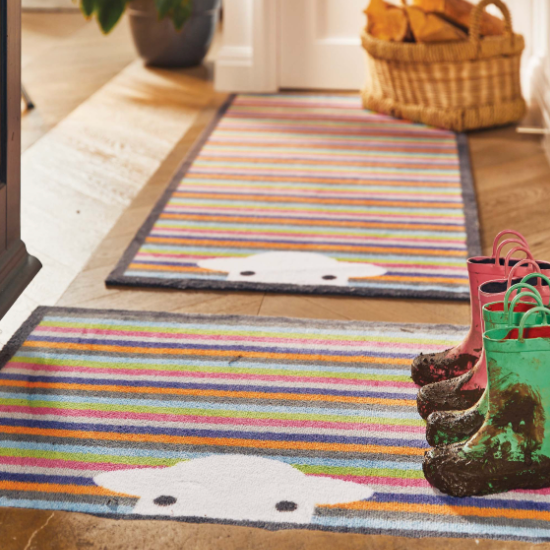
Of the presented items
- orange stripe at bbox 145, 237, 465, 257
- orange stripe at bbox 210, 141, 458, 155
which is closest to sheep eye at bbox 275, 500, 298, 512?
orange stripe at bbox 145, 237, 465, 257

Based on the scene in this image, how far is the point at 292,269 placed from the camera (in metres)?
1.72

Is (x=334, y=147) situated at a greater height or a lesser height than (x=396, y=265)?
greater

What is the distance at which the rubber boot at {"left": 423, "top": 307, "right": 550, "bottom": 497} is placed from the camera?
971 millimetres

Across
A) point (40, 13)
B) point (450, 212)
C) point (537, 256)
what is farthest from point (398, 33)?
point (40, 13)

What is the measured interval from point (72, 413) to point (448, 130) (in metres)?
1.81

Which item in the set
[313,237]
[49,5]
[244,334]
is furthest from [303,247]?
[49,5]

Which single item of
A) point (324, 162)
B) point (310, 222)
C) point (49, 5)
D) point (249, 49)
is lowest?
point (310, 222)

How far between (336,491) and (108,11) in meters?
2.34

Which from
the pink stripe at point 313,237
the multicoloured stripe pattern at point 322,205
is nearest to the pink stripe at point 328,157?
the multicoloured stripe pattern at point 322,205

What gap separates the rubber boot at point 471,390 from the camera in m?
1.02

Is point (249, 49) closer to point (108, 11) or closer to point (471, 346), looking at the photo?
point (108, 11)

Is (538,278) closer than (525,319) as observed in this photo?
No

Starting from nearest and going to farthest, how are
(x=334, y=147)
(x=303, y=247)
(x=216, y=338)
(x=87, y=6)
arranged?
(x=216, y=338)
(x=303, y=247)
(x=334, y=147)
(x=87, y=6)

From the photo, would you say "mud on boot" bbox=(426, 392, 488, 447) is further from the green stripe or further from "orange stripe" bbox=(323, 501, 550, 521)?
the green stripe
